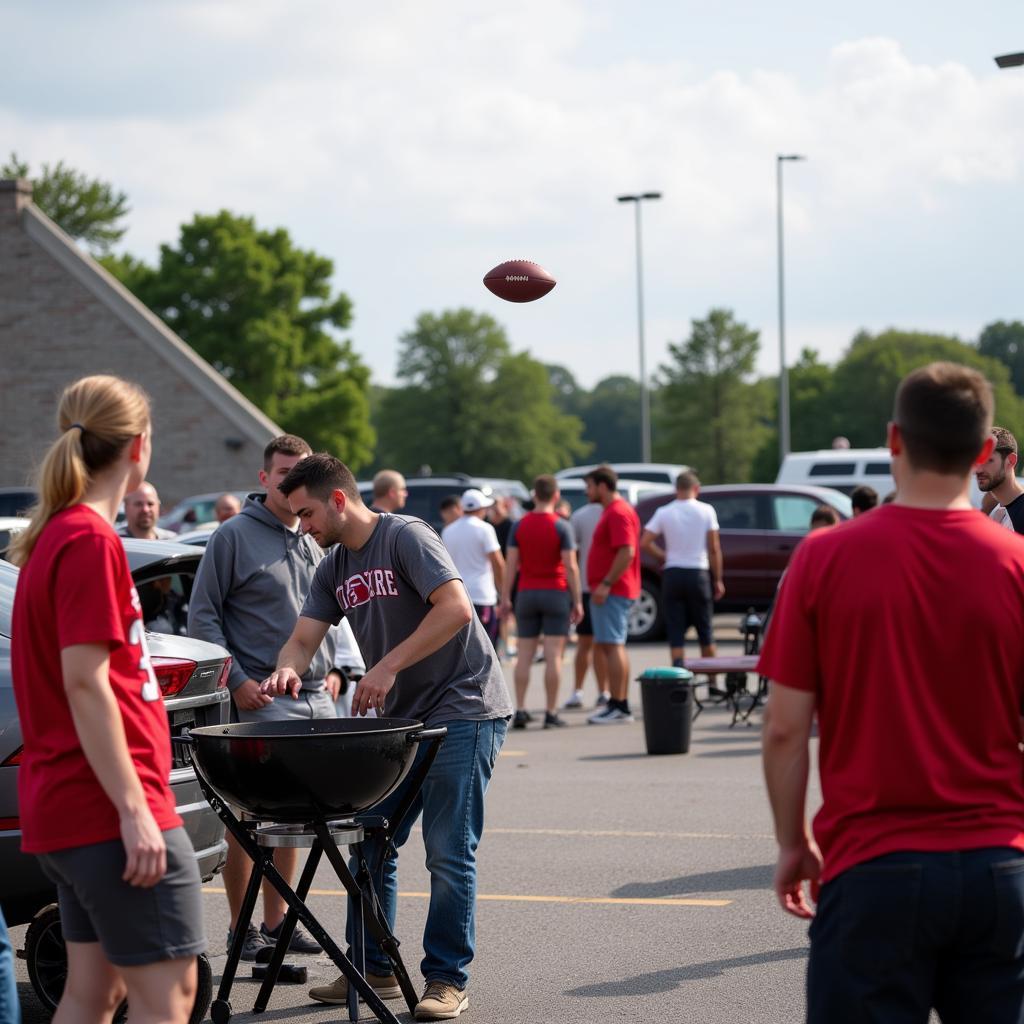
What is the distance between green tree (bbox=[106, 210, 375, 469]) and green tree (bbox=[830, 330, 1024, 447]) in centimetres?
4511

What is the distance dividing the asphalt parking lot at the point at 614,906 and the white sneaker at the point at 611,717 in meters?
2.25

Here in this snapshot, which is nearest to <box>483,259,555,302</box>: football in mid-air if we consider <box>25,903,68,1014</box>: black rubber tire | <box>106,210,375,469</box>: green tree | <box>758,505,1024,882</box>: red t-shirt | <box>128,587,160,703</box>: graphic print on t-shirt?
<box>25,903,68,1014</box>: black rubber tire

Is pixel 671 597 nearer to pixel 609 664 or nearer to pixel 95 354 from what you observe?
pixel 609 664

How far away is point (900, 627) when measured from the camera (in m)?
2.97

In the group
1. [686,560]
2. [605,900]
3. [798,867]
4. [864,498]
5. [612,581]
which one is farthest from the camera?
[686,560]

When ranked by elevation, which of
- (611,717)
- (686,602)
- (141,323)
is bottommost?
(611,717)

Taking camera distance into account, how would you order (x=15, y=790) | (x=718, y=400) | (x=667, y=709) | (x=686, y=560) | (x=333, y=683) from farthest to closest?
(x=718, y=400) → (x=686, y=560) → (x=667, y=709) → (x=333, y=683) → (x=15, y=790)

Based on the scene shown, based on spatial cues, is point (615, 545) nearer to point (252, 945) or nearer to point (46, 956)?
point (252, 945)

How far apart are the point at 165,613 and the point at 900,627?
6873 mm

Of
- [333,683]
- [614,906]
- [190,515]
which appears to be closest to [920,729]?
[333,683]

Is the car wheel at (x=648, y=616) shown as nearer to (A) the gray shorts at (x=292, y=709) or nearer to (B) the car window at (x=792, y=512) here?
(B) the car window at (x=792, y=512)

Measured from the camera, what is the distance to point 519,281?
678 cm

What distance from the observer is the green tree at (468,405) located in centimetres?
10312

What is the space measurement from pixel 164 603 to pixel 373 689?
4.29 m
